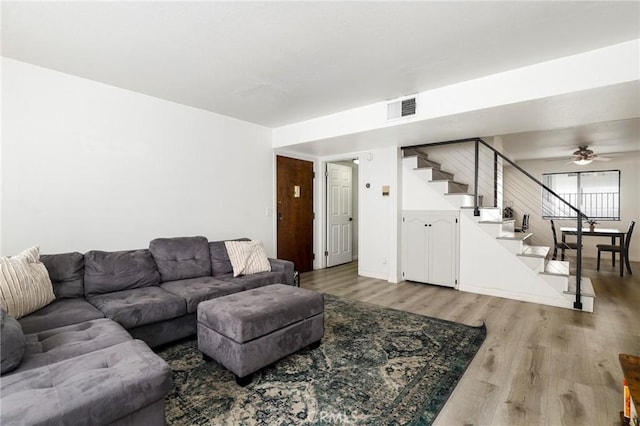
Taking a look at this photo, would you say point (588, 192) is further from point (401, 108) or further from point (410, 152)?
point (401, 108)

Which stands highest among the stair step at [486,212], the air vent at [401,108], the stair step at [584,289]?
the air vent at [401,108]

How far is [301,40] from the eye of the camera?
7.57 ft

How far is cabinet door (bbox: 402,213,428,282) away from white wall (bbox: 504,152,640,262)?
2770 millimetres

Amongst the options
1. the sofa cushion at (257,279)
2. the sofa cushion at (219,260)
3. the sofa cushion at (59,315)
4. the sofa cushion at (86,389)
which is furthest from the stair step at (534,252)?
the sofa cushion at (59,315)

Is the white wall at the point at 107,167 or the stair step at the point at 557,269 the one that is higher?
the white wall at the point at 107,167

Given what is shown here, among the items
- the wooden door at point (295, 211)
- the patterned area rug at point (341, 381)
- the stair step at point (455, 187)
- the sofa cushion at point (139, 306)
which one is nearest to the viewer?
the patterned area rug at point (341, 381)

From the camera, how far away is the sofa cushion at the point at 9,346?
4.36ft

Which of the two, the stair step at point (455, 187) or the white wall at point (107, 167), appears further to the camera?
the stair step at point (455, 187)

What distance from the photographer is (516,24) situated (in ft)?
6.89

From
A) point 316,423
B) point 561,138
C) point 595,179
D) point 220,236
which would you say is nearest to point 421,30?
point 316,423

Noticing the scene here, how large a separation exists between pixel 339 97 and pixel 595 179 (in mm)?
7170

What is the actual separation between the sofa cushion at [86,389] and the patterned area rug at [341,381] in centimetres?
49

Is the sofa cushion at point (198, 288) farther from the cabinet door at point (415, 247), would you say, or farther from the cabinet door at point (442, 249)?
the cabinet door at point (442, 249)

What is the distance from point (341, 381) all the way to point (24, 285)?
7.43 ft
